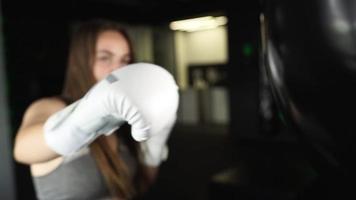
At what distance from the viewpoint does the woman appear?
31 cm

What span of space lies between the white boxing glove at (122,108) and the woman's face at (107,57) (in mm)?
43

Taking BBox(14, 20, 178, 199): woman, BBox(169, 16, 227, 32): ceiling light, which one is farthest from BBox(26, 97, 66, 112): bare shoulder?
BBox(169, 16, 227, 32): ceiling light

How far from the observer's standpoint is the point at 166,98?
26 centimetres

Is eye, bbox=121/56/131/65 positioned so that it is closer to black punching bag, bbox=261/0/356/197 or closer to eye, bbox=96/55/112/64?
eye, bbox=96/55/112/64

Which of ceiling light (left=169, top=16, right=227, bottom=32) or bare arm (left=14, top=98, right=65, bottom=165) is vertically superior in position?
ceiling light (left=169, top=16, right=227, bottom=32)

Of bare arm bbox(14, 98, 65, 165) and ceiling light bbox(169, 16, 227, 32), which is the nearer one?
bare arm bbox(14, 98, 65, 165)

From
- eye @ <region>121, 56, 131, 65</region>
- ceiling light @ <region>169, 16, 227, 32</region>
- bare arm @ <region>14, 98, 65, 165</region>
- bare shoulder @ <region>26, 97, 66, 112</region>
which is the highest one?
ceiling light @ <region>169, 16, 227, 32</region>

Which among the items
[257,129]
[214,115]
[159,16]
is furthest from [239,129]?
[159,16]

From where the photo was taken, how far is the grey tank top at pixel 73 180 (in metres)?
0.32

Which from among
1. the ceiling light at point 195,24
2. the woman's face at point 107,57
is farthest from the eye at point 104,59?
the ceiling light at point 195,24

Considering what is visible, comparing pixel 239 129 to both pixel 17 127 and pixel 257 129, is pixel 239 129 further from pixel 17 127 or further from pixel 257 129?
pixel 17 127

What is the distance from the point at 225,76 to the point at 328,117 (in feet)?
9.73

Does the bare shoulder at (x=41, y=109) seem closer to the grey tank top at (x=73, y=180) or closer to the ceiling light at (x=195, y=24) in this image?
the grey tank top at (x=73, y=180)

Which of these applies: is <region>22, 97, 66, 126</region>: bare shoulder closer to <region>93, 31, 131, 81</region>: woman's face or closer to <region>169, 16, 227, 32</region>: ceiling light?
<region>93, 31, 131, 81</region>: woman's face
